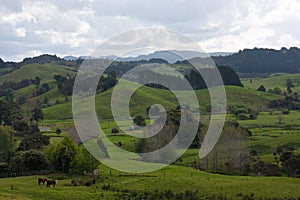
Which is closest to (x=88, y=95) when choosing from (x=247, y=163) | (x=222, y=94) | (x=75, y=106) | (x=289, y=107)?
(x=75, y=106)

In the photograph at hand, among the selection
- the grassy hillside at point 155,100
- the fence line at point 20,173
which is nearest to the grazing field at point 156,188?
the fence line at point 20,173

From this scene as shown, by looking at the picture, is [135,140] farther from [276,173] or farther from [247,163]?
[276,173]

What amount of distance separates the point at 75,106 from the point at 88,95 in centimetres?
2150

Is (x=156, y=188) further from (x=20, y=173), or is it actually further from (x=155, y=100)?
(x=155, y=100)

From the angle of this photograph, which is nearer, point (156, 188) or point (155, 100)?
point (156, 188)

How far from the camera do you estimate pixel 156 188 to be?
143 ft

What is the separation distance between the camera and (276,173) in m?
58.7

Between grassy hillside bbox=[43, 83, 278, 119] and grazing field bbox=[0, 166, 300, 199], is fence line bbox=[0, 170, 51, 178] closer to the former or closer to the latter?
grazing field bbox=[0, 166, 300, 199]

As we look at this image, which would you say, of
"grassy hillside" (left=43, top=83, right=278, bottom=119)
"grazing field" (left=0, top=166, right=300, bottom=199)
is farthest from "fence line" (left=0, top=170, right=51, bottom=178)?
"grassy hillside" (left=43, top=83, right=278, bottom=119)

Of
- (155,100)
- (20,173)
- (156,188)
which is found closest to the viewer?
(156,188)

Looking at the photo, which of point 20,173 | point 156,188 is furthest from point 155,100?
point 156,188

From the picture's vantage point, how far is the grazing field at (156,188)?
129ft

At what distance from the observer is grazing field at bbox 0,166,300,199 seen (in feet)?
129

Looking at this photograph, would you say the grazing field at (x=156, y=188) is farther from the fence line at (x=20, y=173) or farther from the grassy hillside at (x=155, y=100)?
the grassy hillside at (x=155, y=100)
